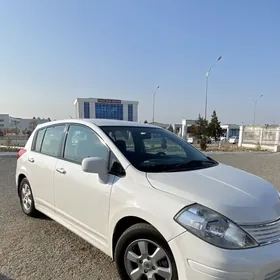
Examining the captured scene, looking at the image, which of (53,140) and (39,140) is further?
(39,140)

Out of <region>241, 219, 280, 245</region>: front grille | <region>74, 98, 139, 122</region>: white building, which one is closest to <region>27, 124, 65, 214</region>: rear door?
<region>241, 219, 280, 245</region>: front grille

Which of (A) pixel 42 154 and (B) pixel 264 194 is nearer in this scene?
(B) pixel 264 194

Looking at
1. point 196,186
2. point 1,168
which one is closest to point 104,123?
point 196,186

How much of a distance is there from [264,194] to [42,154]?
304cm

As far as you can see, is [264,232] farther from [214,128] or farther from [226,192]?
[214,128]

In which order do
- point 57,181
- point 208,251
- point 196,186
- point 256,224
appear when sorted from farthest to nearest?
point 57,181
point 196,186
point 256,224
point 208,251

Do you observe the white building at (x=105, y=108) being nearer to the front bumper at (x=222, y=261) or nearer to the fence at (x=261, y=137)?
the fence at (x=261, y=137)

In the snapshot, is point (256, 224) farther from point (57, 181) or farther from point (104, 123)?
point (57, 181)

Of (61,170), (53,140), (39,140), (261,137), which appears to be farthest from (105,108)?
(61,170)

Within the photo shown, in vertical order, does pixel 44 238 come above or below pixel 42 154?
below

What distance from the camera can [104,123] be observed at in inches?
125

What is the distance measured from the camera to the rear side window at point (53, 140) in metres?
3.45

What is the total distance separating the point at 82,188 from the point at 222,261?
5.41 ft

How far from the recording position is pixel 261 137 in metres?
32.7
